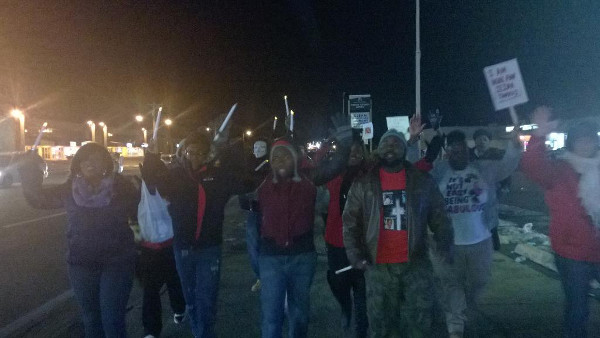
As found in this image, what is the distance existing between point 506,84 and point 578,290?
2.15 m

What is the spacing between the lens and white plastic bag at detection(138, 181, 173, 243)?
4594 mm

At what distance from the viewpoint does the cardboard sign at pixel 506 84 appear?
498 cm

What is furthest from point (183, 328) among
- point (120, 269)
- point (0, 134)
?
point (0, 134)

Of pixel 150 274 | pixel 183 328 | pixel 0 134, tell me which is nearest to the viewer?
pixel 150 274

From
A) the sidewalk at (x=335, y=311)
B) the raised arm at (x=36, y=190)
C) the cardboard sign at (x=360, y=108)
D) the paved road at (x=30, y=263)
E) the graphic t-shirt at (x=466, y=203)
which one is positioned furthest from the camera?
the cardboard sign at (x=360, y=108)

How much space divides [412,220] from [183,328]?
288cm

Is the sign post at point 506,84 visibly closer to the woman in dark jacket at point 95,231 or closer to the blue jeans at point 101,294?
the woman in dark jacket at point 95,231

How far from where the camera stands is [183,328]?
17.3 feet

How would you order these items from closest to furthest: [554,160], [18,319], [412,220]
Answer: [412,220] → [554,160] → [18,319]

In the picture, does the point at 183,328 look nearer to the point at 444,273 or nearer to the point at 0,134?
the point at 444,273

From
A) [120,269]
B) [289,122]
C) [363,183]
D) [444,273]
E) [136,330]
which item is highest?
[289,122]

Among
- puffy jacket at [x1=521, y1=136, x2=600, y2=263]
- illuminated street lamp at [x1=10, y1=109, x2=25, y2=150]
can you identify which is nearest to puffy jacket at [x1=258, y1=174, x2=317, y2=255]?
puffy jacket at [x1=521, y1=136, x2=600, y2=263]

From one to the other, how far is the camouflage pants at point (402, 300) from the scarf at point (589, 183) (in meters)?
1.29

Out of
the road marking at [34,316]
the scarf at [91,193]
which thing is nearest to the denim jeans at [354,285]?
the scarf at [91,193]
